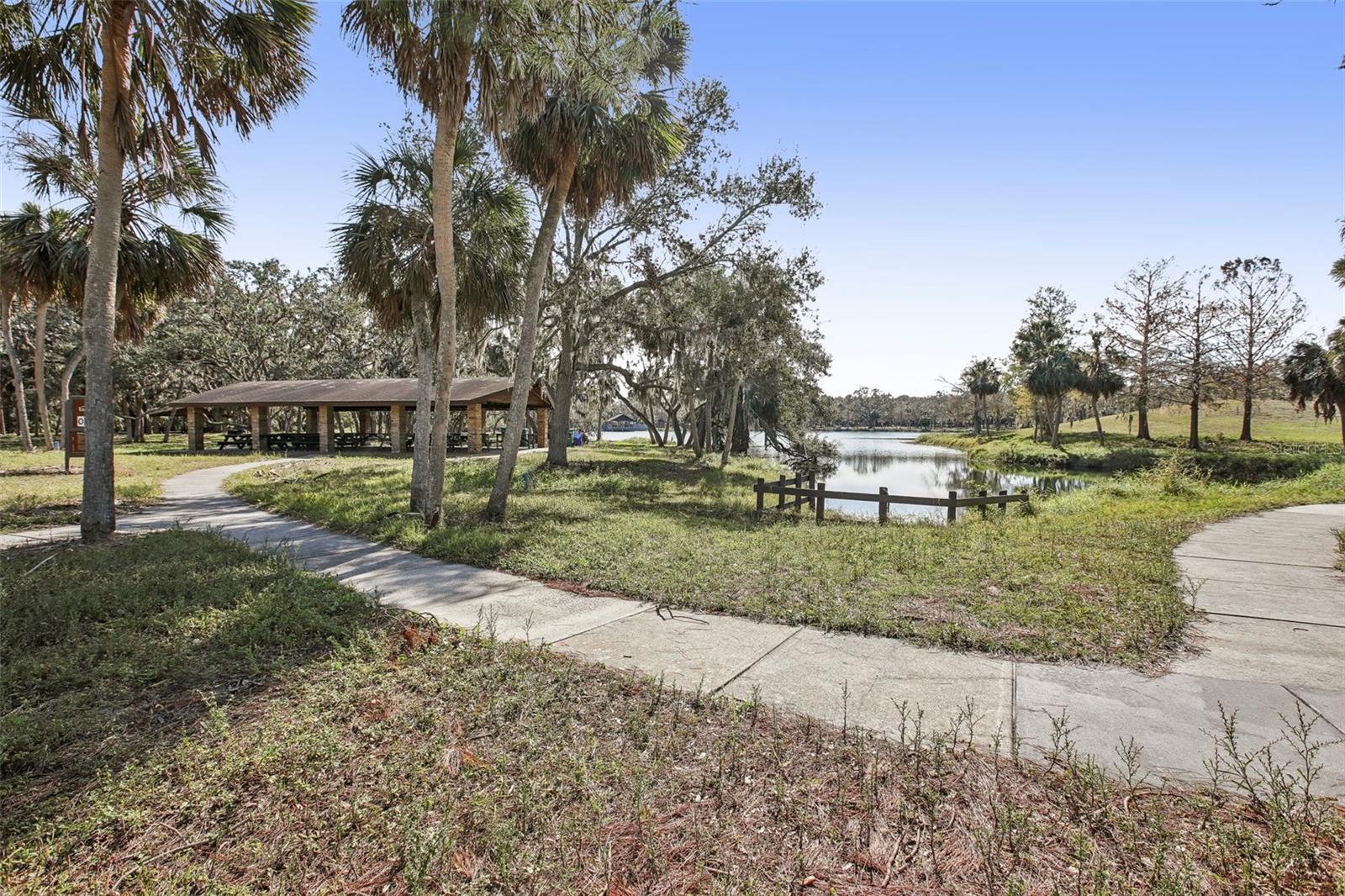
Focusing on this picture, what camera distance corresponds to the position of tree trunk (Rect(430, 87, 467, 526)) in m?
9.38

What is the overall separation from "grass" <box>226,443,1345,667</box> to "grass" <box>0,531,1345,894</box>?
6.34 ft

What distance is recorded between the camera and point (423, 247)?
36.3 ft

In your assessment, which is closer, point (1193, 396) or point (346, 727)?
point (346, 727)

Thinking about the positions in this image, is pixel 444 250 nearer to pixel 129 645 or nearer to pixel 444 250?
pixel 444 250

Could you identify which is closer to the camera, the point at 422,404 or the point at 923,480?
the point at 422,404

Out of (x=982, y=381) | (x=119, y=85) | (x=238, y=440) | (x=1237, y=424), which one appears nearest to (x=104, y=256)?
(x=119, y=85)

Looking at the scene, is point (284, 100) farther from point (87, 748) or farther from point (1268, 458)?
point (1268, 458)

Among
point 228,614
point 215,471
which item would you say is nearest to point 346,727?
point 228,614

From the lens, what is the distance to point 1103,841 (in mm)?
2543

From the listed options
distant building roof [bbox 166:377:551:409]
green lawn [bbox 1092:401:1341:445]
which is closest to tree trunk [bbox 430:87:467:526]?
distant building roof [bbox 166:377:551:409]

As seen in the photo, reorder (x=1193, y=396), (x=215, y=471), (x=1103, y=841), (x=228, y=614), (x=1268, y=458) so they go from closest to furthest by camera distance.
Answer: (x=1103, y=841) < (x=228, y=614) < (x=215, y=471) < (x=1268, y=458) < (x=1193, y=396)

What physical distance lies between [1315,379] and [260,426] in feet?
171

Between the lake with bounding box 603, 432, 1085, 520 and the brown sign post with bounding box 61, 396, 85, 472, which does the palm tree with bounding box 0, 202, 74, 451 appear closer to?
the brown sign post with bounding box 61, 396, 85, 472

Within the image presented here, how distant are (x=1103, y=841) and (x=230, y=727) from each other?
4113 millimetres
